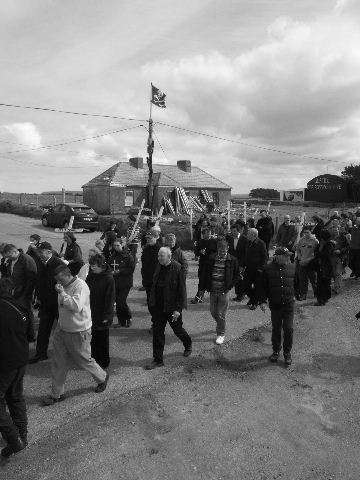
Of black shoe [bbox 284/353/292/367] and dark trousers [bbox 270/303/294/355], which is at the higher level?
dark trousers [bbox 270/303/294/355]

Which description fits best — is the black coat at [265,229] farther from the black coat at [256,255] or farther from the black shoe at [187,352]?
the black shoe at [187,352]

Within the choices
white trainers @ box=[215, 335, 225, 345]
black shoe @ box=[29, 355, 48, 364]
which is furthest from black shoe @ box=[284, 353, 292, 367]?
black shoe @ box=[29, 355, 48, 364]

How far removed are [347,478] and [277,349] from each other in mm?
2523

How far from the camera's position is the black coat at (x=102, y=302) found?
546 centimetres

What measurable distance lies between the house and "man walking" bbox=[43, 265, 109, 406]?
30.7m

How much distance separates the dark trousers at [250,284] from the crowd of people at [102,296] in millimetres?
26

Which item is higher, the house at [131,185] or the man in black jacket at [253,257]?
the house at [131,185]

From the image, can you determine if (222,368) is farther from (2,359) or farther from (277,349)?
(2,359)

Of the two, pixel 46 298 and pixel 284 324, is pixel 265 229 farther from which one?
pixel 46 298

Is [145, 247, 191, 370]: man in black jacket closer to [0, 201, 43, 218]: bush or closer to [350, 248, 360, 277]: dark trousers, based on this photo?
[350, 248, 360, 277]: dark trousers

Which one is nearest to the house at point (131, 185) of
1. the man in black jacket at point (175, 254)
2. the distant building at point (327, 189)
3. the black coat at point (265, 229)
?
the distant building at point (327, 189)

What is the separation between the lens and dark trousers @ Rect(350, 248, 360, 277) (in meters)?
11.4

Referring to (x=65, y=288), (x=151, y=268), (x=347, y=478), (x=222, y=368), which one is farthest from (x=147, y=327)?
(x=347, y=478)

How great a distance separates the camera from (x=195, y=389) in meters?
5.32
